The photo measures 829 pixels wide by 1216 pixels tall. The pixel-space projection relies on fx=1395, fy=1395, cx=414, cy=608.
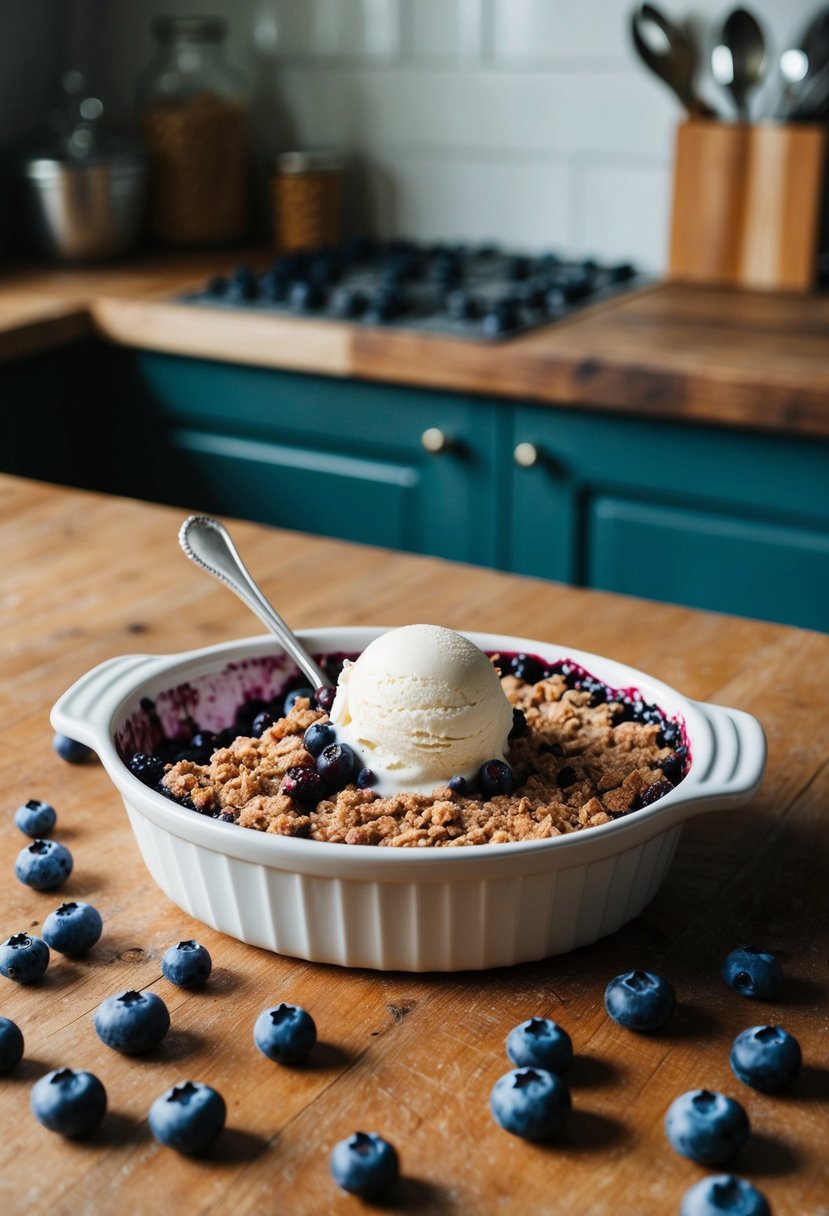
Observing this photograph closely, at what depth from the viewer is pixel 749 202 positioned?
7.52 feet

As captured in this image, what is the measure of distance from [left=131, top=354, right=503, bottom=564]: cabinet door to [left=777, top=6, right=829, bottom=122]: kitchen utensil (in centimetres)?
75

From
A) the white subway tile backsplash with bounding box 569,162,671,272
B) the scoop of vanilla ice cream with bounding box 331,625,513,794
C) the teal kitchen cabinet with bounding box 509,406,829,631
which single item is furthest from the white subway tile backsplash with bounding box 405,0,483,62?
the scoop of vanilla ice cream with bounding box 331,625,513,794

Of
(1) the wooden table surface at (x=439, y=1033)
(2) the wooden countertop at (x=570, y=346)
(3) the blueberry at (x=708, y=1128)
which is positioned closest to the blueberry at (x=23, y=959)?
(1) the wooden table surface at (x=439, y=1033)

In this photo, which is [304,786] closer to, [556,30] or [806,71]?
[806,71]

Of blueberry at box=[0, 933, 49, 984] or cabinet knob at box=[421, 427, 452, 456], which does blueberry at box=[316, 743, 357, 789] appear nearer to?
blueberry at box=[0, 933, 49, 984]

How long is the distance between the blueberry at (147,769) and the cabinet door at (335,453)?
1.30 metres

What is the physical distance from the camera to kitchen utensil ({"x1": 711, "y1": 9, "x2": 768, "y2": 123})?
2.28m

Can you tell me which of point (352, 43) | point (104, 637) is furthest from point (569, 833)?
point (352, 43)

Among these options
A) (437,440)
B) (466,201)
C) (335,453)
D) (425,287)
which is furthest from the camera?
(466,201)

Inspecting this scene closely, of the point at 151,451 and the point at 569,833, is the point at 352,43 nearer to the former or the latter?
the point at 151,451

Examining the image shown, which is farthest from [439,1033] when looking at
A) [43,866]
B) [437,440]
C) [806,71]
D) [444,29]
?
[444,29]

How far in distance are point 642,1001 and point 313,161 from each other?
2367 millimetres

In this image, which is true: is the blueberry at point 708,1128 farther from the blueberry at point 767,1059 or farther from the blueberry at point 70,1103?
the blueberry at point 70,1103

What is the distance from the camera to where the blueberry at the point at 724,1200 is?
580mm
